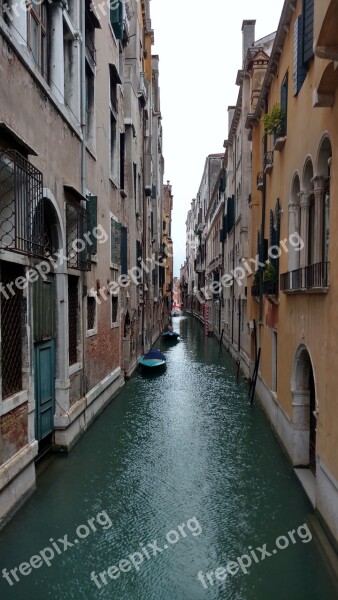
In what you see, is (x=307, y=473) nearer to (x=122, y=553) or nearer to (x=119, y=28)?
(x=122, y=553)

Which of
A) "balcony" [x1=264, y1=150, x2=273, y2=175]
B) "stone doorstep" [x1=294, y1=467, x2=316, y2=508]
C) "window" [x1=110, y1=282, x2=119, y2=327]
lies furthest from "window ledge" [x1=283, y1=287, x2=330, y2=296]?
"window" [x1=110, y1=282, x2=119, y2=327]

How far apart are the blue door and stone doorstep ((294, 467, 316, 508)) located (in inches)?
157

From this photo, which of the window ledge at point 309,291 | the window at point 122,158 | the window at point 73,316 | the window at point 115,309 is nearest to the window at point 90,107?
the window at point 73,316

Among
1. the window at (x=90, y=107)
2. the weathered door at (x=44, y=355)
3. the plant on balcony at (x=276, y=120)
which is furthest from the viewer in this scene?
the window at (x=90, y=107)

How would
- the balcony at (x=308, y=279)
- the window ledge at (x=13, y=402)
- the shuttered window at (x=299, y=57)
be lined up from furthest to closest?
the shuttered window at (x=299, y=57)
the balcony at (x=308, y=279)
the window ledge at (x=13, y=402)

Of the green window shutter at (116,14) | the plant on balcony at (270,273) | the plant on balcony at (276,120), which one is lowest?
the plant on balcony at (270,273)

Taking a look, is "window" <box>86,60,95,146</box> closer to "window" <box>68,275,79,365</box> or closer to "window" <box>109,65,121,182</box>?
"window" <box>109,65,121,182</box>

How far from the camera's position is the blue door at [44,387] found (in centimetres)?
734

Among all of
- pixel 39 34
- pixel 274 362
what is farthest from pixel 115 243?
pixel 39 34

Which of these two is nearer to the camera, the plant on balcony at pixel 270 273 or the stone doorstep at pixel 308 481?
the stone doorstep at pixel 308 481

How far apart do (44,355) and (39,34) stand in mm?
4824

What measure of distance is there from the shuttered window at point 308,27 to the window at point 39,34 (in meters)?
3.77

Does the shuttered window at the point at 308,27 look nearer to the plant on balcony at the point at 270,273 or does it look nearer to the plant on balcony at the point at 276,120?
the plant on balcony at the point at 276,120

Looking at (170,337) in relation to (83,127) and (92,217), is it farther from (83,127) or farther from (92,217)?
(83,127)
